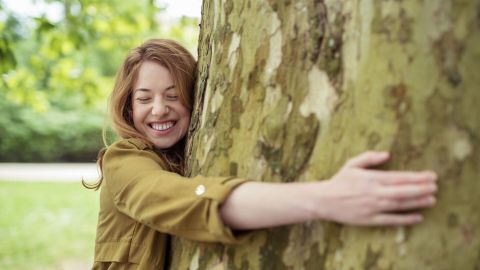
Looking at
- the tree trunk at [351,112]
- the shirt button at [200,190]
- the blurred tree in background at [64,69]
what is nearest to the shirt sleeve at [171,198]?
the shirt button at [200,190]

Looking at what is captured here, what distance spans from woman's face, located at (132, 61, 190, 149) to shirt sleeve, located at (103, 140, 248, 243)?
0.30 meters

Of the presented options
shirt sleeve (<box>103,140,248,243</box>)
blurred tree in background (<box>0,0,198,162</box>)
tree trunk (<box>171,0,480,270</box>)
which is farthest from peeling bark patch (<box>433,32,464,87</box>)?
blurred tree in background (<box>0,0,198,162</box>)

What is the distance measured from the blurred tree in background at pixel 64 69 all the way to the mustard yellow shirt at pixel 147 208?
2.43 feet

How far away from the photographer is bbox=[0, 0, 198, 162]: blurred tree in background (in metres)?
7.05

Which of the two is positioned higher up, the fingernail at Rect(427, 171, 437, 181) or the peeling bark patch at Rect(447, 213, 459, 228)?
the fingernail at Rect(427, 171, 437, 181)

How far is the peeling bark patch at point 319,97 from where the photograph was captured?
1576 mm

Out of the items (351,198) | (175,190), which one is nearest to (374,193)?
(351,198)

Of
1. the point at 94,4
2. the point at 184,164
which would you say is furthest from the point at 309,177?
the point at 94,4

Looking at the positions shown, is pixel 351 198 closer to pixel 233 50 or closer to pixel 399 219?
pixel 399 219

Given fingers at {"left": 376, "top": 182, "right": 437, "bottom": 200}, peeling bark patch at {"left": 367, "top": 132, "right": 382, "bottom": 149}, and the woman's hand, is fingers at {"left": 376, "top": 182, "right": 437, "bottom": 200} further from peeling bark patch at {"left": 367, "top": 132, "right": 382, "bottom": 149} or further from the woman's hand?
peeling bark patch at {"left": 367, "top": 132, "right": 382, "bottom": 149}

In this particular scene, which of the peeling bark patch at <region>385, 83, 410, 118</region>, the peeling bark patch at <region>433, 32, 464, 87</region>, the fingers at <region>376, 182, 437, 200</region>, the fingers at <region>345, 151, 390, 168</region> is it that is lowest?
the fingers at <region>376, 182, 437, 200</region>

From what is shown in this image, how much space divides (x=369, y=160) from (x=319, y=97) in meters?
0.25

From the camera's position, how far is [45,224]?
409 inches

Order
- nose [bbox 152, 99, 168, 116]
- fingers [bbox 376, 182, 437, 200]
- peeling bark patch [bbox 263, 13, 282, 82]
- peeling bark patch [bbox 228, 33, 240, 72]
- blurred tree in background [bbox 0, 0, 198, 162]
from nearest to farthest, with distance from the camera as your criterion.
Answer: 1. fingers [bbox 376, 182, 437, 200]
2. peeling bark patch [bbox 263, 13, 282, 82]
3. peeling bark patch [bbox 228, 33, 240, 72]
4. nose [bbox 152, 99, 168, 116]
5. blurred tree in background [bbox 0, 0, 198, 162]
